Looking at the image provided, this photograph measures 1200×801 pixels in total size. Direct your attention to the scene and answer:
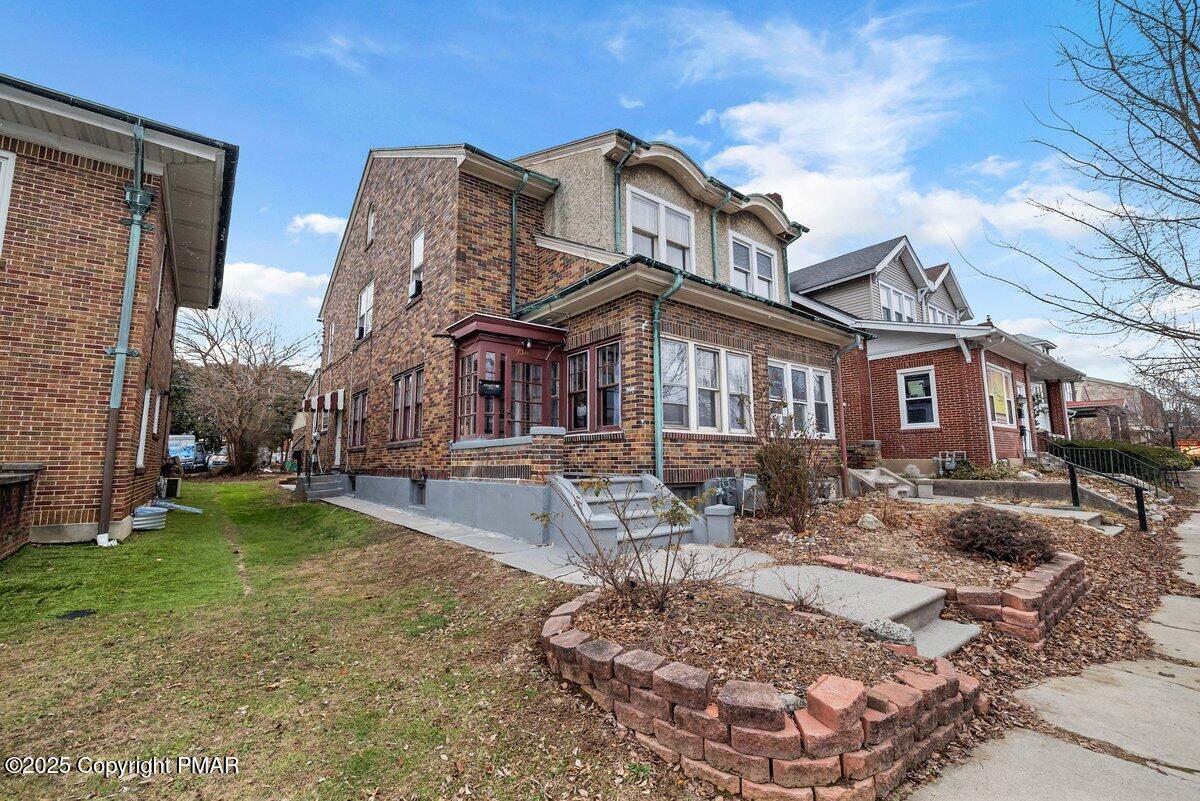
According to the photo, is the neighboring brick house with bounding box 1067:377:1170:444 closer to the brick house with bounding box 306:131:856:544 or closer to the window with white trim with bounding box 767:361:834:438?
the window with white trim with bounding box 767:361:834:438

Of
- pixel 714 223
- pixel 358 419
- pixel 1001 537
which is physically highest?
pixel 714 223

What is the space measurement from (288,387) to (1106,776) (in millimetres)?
34439

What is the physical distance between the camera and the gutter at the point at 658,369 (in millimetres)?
8242

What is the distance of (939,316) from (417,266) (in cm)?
1990

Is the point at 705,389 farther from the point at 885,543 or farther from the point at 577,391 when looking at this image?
the point at 885,543

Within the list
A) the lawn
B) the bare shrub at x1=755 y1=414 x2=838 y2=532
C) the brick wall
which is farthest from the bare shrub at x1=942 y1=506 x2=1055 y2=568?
A: the brick wall

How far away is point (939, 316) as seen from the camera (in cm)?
2088

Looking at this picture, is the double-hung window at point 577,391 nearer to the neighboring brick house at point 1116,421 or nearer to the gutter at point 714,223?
the gutter at point 714,223

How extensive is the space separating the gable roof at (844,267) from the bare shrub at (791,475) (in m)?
11.2

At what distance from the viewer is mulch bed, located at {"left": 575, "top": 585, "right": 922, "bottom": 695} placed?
2.87 metres

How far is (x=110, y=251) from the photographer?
22.9ft

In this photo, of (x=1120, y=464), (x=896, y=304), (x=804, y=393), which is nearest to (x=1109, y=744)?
(x=804, y=393)

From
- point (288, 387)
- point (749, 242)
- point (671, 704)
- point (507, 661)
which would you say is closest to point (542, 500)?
point (507, 661)

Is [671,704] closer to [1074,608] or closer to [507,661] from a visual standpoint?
[507,661]
